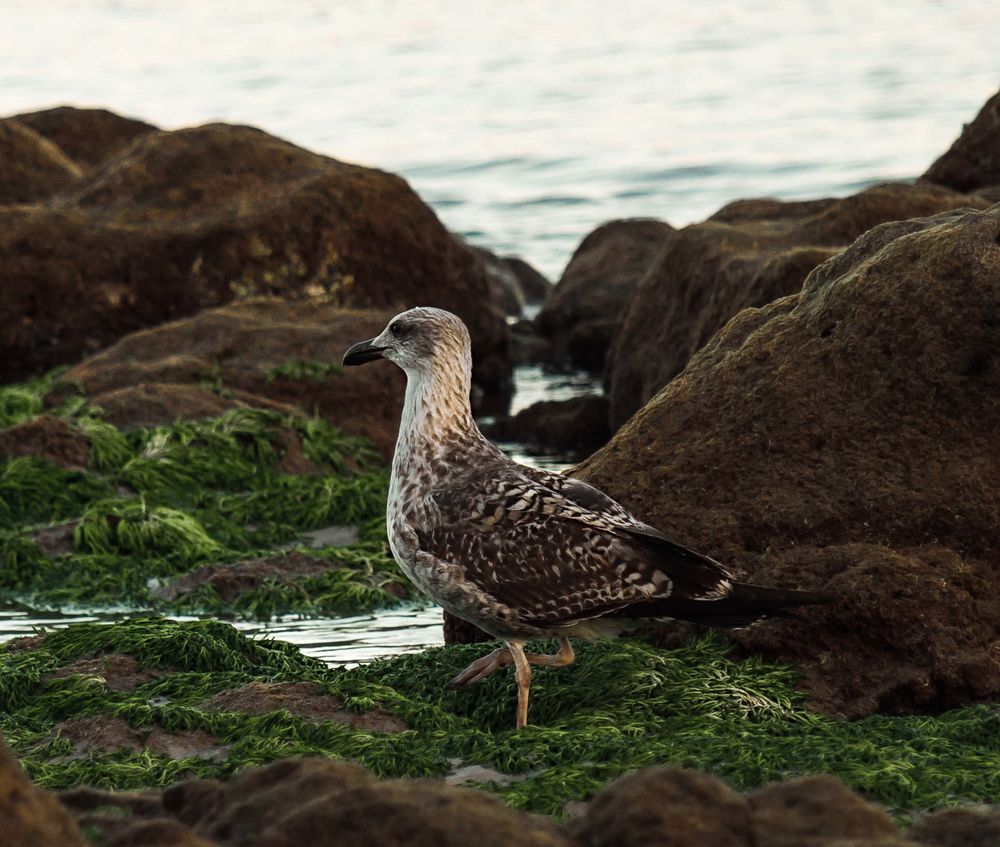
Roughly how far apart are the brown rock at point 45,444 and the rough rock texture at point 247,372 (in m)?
0.67

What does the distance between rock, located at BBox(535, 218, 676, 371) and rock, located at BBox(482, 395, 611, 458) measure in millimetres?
2648

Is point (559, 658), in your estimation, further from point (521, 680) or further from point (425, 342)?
point (425, 342)

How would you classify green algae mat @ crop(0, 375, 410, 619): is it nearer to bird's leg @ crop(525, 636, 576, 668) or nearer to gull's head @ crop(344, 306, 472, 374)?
gull's head @ crop(344, 306, 472, 374)

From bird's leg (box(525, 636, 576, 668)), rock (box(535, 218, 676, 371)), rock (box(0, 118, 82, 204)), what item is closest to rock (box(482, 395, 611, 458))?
rock (box(535, 218, 676, 371))

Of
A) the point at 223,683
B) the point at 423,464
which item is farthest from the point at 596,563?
the point at 223,683

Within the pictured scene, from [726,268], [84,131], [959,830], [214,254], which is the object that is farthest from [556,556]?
[84,131]

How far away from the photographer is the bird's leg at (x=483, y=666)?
7.19 meters

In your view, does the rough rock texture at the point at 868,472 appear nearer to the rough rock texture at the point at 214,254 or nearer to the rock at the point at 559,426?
the rock at the point at 559,426

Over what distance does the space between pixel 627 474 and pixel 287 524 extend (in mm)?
3661

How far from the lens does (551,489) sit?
7.10 metres

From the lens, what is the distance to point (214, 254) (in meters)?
15.4

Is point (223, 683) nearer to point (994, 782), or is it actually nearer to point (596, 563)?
point (596, 563)

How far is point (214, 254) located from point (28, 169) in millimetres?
4953

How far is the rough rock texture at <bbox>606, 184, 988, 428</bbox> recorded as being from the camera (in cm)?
1130
